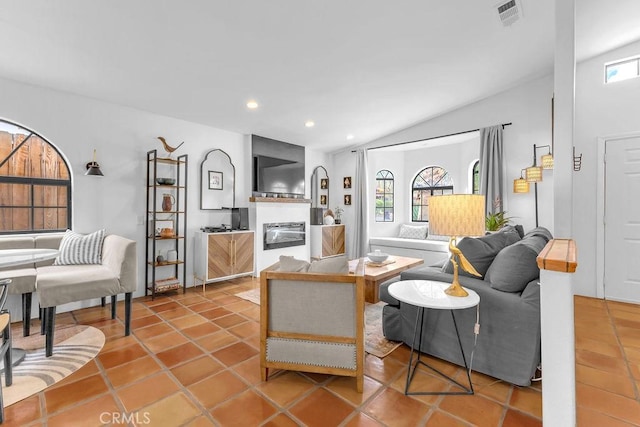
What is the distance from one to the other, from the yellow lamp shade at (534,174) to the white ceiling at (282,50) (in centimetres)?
133

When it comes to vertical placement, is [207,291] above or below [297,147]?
below

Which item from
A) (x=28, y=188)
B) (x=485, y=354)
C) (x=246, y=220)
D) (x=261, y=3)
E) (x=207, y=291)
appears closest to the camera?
(x=485, y=354)

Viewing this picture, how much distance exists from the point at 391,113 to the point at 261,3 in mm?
3019

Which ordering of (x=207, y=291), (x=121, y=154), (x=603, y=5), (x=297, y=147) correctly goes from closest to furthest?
(x=603, y=5) < (x=121, y=154) < (x=207, y=291) < (x=297, y=147)

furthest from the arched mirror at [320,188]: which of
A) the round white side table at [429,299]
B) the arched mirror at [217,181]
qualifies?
the round white side table at [429,299]

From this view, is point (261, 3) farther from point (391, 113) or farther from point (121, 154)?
point (391, 113)

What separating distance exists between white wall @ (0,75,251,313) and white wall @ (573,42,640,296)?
5.39m

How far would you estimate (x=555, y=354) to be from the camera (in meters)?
1.07

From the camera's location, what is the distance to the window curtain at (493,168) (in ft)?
14.6

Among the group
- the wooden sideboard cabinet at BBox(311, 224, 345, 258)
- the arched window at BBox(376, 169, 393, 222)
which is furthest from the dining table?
the arched window at BBox(376, 169, 393, 222)

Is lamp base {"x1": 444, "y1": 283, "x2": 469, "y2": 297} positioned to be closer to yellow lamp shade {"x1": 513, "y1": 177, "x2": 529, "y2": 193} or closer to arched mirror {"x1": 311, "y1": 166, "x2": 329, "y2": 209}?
yellow lamp shade {"x1": 513, "y1": 177, "x2": 529, "y2": 193}

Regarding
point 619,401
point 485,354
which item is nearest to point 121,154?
point 485,354

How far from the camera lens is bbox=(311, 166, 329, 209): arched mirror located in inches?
247

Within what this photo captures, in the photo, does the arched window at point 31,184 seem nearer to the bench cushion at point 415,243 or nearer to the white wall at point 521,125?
the bench cushion at point 415,243
